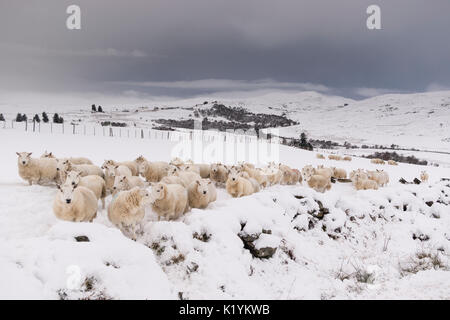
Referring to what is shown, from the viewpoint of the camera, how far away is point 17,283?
4.38 m

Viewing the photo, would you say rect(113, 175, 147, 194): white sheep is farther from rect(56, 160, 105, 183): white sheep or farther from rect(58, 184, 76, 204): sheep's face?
rect(58, 184, 76, 204): sheep's face

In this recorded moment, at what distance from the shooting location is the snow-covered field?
16.6 ft

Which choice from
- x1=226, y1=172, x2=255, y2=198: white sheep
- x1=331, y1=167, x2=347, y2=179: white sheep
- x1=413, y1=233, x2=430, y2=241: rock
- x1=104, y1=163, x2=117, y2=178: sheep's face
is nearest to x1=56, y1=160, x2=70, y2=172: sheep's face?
x1=104, y1=163, x2=117, y2=178: sheep's face

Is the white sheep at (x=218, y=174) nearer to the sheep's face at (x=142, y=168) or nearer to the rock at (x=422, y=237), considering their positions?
the sheep's face at (x=142, y=168)

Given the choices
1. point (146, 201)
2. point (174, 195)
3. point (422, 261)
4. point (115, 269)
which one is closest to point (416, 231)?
point (422, 261)

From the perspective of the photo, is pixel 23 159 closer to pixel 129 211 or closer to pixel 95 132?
pixel 129 211

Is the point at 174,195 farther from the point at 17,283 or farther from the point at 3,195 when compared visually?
the point at 3,195

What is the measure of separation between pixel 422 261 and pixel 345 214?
4.02 m

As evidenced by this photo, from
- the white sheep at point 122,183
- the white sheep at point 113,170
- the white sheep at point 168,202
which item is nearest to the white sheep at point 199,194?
the white sheep at point 168,202

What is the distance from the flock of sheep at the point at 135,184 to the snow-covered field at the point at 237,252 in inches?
22.8

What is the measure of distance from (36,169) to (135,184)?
486cm

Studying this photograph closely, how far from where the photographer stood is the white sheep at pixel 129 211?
26.4 feet

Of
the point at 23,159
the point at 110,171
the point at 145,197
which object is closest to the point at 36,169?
the point at 23,159
